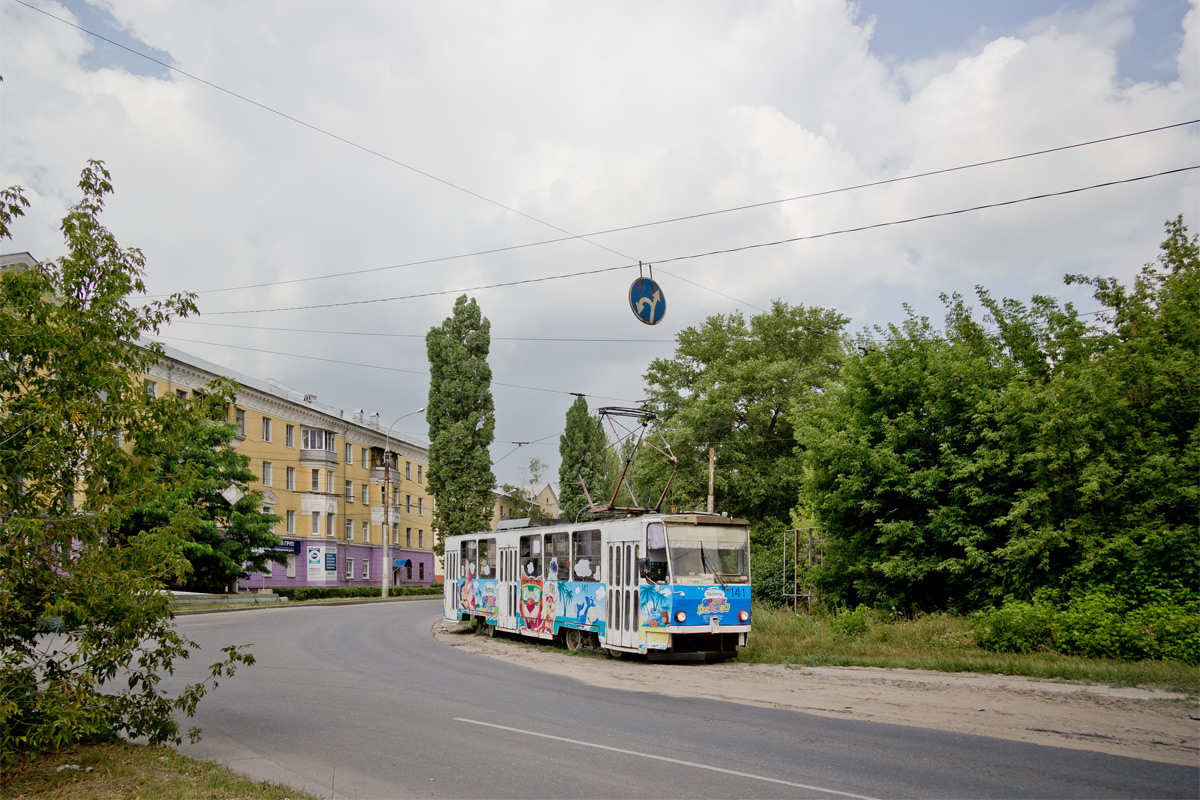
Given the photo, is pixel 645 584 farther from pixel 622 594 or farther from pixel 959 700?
pixel 959 700

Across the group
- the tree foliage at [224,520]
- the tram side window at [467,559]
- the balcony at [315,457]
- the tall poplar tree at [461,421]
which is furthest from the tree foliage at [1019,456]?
the balcony at [315,457]

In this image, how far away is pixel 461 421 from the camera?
2137 inches

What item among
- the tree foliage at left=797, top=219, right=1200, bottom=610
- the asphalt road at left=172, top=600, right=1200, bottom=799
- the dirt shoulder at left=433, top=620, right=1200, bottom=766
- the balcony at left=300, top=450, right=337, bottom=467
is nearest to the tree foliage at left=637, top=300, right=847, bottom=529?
the tree foliage at left=797, top=219, right=1200, bottom=610

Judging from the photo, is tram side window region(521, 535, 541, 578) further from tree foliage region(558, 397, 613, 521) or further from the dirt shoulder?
tree foliage region(558, 397, 613, 521)

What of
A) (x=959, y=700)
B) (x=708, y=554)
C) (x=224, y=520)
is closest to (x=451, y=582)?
(x=708, y=554)

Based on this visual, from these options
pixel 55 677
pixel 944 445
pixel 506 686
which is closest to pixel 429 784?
pixel 55 677

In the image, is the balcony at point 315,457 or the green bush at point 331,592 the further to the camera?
the balcony at point 315,457

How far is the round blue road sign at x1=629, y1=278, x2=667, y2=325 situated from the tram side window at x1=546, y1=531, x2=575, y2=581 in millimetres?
6681

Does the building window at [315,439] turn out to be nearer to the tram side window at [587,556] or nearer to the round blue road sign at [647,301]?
the tram side window at [587,556]

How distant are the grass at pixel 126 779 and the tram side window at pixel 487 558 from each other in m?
16.8

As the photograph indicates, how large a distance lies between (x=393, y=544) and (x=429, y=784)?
66178mm

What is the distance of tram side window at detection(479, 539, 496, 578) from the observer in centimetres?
2494

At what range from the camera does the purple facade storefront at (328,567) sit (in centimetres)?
5602

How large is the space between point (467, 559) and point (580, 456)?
4035 cm
